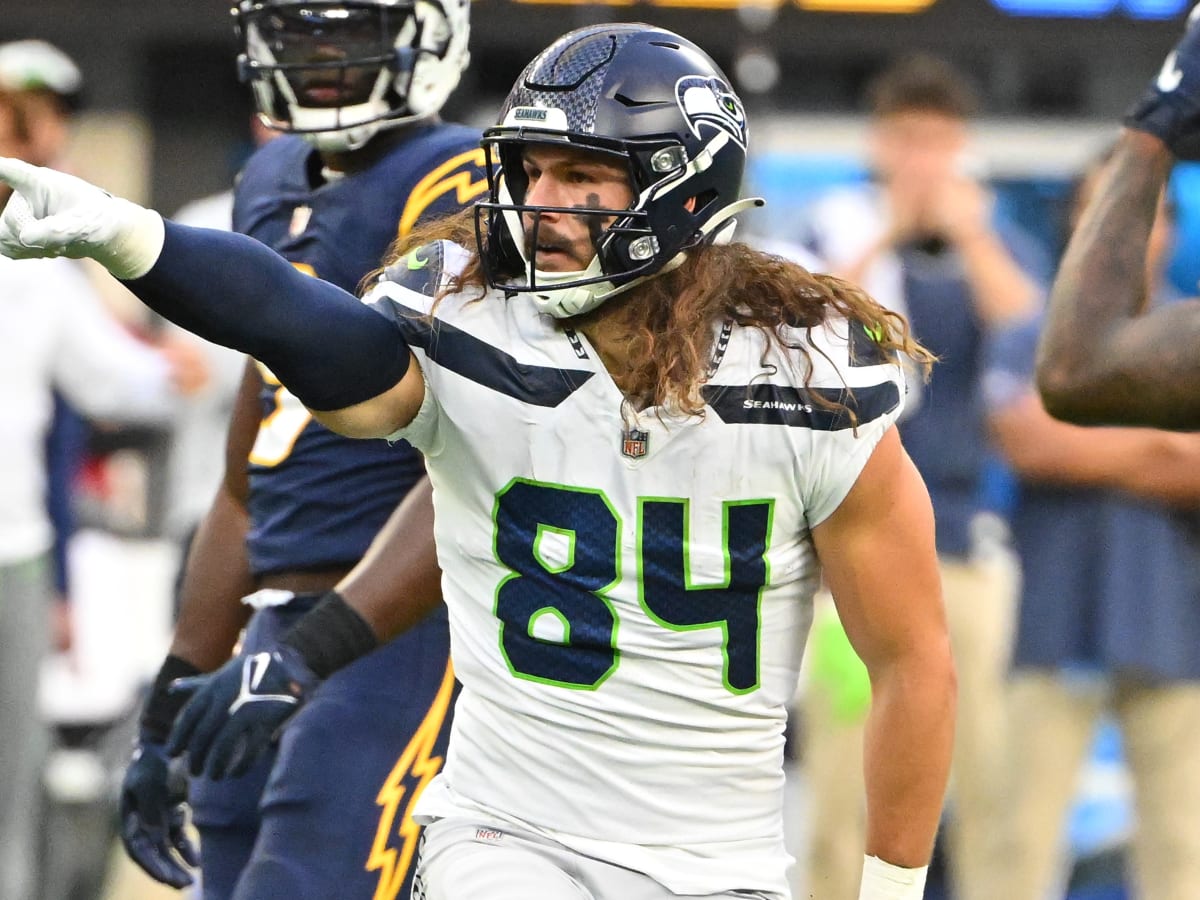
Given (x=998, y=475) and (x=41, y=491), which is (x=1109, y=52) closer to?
(x=998, y=475)

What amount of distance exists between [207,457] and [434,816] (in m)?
3.44

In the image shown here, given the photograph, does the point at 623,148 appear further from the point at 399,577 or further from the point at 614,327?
the point at 399,577

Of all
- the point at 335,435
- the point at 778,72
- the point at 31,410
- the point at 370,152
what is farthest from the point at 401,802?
the point at 778,72

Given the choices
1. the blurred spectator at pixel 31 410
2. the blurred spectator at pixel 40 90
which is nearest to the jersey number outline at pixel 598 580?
the blurred spectator at pixel 31 410

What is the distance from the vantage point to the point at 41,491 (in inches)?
217

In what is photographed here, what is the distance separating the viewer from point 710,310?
277 centimetres

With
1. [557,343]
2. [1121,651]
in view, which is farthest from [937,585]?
[1121,651]

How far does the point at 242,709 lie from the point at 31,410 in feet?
9.14

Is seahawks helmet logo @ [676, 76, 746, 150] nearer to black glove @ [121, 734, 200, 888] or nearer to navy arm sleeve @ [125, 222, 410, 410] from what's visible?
navy arm sleeve @ [125, 222, 410, 410]

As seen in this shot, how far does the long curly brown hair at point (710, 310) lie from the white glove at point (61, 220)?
508mm

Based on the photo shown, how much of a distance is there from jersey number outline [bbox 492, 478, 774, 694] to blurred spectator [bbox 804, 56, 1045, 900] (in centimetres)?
320

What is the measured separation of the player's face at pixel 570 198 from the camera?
8.98 feet

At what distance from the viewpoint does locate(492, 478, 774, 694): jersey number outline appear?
2721 mm

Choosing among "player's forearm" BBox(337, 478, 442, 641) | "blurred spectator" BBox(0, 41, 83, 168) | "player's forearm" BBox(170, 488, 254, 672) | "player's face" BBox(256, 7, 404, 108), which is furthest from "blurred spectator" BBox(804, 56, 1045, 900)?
→ "player's forearm" BBox(337, 478, 442, 641)
